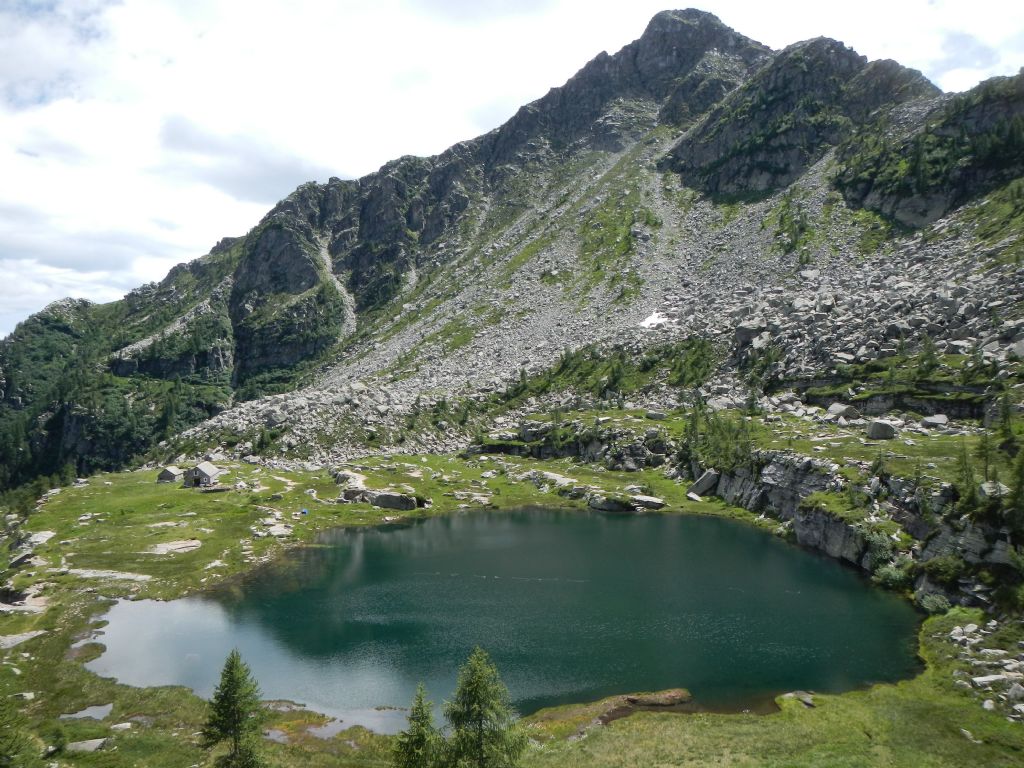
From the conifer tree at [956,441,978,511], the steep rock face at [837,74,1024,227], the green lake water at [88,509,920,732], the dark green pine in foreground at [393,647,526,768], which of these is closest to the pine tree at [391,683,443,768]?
the dark green pine in foreground at [393,647,526,768]

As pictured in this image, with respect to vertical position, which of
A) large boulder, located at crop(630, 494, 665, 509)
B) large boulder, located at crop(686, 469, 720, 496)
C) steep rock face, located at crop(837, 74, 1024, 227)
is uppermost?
steep rock face, located at crop(837, 74, 1024, 227)

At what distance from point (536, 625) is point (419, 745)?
31327 mm

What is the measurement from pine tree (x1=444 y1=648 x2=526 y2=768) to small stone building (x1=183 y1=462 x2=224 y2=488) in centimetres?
10325

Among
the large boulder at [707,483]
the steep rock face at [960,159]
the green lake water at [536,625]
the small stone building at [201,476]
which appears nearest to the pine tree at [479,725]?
the green lake water at [536,625]

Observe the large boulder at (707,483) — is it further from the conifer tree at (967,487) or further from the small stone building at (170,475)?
the small stone building at (170,475)

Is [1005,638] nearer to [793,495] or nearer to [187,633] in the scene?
[793,495]

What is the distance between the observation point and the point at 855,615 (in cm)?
6094

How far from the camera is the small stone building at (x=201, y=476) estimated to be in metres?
120

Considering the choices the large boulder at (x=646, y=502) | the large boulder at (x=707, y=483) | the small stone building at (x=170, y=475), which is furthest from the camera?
the small stone building at (x=170, y=475)

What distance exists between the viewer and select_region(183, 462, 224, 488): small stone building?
120062mm

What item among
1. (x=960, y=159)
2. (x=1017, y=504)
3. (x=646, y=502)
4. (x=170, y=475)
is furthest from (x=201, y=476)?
(x=960, y=159)

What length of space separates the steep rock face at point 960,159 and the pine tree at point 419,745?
8064 inches

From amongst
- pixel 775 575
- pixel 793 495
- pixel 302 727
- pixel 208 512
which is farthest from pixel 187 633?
pixel 793 495

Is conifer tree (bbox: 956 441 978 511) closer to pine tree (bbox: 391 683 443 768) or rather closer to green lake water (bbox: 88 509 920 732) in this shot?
green lake water (bbox: 88 509 920 732)
